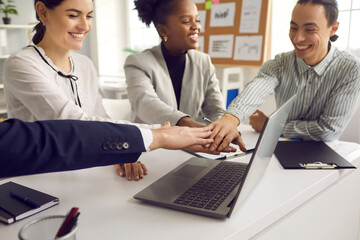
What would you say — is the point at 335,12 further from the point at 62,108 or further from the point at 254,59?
the point at 254,59

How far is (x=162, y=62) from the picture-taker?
187cm

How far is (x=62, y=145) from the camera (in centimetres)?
71

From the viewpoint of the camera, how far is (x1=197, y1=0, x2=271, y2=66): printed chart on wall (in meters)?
3.32

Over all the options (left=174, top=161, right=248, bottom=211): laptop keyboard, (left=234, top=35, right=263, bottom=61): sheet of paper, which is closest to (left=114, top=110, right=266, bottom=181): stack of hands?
(left=174, top=161, right=248, bottom=211): laptop keyboard

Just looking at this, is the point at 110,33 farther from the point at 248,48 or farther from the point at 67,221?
the point at 67,221

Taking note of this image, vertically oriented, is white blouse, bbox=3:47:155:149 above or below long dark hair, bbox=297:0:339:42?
below

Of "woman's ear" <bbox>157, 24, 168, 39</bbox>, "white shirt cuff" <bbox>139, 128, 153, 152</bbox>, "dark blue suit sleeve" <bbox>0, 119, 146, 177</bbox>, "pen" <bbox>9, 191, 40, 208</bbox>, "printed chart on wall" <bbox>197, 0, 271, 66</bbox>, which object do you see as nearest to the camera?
"dark blue suit sleeve" <bbox>0, 119, 146, 177</bbox>

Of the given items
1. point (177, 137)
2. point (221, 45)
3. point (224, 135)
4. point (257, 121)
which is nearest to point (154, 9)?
point (257, 121)

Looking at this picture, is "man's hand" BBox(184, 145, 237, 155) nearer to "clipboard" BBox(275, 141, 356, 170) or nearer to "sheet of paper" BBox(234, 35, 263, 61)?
"clipboard" BBox(275, 141, 356, 170)

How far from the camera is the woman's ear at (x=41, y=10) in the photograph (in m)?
1.41

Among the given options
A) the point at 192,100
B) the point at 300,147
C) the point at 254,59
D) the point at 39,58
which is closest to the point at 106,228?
the point at 300,147

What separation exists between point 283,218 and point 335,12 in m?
1.08

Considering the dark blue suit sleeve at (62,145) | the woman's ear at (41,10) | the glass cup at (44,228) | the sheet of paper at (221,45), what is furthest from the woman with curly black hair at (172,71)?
the sheet of paper at (221,45)

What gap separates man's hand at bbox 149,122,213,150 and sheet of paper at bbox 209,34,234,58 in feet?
8.47
